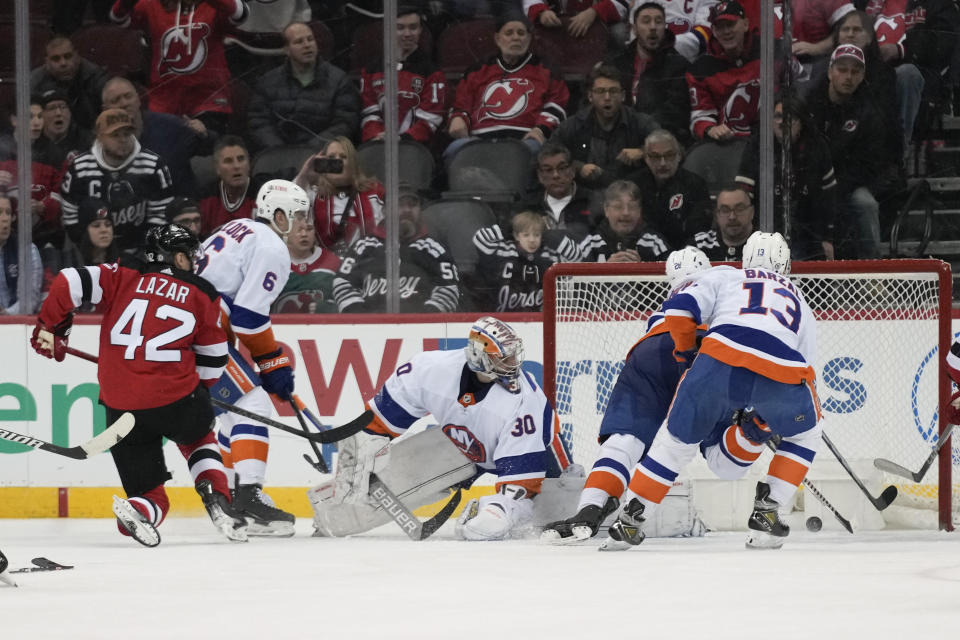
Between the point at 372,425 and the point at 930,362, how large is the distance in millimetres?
1971

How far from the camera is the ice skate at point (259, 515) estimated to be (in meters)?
4.88

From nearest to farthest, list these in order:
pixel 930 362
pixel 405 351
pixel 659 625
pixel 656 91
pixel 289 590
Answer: pixel 659 625
pixel 289 590
pixel 930 362
pixel 405 351
pixel 656 91

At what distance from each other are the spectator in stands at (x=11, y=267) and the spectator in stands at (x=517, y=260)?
1.71 m

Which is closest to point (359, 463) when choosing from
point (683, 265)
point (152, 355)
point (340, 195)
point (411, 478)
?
point (411, 478)

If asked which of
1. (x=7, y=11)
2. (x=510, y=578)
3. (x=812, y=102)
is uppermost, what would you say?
(x=7, y=11)

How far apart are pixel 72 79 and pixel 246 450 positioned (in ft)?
7.01

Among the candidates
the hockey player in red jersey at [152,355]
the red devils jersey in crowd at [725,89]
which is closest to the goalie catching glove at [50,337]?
the hockey player in red jersey at [152,355]

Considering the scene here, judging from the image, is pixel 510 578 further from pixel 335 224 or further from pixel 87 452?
pixel 335 224

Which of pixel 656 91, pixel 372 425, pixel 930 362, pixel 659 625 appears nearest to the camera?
pixel 659 625

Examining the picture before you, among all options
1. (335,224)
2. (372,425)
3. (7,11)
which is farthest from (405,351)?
(7,11)

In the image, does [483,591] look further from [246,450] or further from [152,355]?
[246,450]

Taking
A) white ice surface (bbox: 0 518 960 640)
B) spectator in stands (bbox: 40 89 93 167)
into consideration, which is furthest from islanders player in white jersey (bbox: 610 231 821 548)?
spectator in stands (bbox: 40 89 93 167)

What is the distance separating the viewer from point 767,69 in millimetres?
6105

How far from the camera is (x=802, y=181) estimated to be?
611cm
